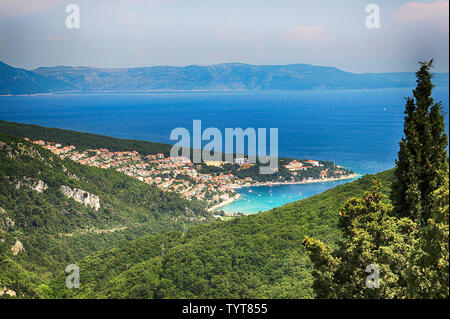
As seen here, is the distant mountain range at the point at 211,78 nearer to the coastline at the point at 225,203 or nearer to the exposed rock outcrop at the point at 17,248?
the coastline at the point at 225,203

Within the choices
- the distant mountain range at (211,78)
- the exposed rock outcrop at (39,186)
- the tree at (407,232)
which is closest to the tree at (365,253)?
the tree at (407,232)

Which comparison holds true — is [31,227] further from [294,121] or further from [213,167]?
[294,121]

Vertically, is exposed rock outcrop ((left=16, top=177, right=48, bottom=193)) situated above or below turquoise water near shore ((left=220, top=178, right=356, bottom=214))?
above

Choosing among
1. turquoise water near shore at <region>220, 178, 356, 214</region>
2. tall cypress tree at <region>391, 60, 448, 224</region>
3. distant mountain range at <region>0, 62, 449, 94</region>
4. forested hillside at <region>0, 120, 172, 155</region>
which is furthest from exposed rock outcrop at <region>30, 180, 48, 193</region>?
distant mountain range at <region>0, 62, 449, 94</region>

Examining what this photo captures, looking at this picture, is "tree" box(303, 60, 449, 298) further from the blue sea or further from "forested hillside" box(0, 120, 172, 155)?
"forested hillside" box(0, 120, 172, 155)

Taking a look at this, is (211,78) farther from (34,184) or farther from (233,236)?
(233,236)

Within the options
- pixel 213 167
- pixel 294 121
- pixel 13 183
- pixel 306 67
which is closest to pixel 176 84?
pixel 306 67
